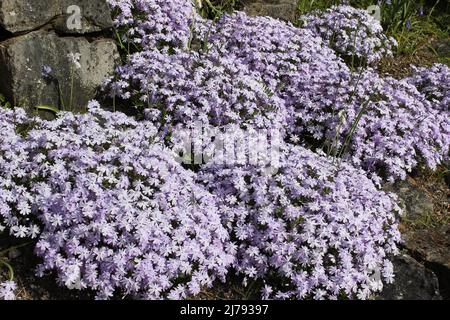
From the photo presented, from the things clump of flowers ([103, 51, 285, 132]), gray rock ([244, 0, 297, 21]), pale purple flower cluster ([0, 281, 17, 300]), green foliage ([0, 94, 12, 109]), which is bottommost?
pale purple flower cluster ([0, 281, 17, 300])

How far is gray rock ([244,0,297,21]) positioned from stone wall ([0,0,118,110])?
10.1ft

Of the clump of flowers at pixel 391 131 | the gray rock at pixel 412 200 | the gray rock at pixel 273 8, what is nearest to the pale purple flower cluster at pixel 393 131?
the clump of flowers at pixel 391 131

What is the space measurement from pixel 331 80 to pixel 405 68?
2837mm

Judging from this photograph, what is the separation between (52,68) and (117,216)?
226 centimetres

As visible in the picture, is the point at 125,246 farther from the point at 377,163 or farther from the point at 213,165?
the point at 377,163

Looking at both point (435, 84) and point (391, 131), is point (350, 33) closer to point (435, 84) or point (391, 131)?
point (435, 84)

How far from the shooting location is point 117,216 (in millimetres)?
5117

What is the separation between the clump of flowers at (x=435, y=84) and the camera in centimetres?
843

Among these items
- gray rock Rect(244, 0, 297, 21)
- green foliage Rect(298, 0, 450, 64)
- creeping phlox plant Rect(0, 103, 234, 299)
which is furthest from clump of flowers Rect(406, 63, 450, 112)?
creeping phlox plant Rect(0, 103, 234, 299)

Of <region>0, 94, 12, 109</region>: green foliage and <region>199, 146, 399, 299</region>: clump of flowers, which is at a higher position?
<region>0, 94, 12, 109</region>: green foliage

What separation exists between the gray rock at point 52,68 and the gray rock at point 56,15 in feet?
0.38

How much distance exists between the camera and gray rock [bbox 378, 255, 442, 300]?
5727mm

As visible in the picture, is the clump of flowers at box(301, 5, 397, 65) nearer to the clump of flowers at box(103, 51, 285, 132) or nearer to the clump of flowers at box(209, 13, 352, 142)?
the clump of flowers at box(209, 13, 352, 142)
